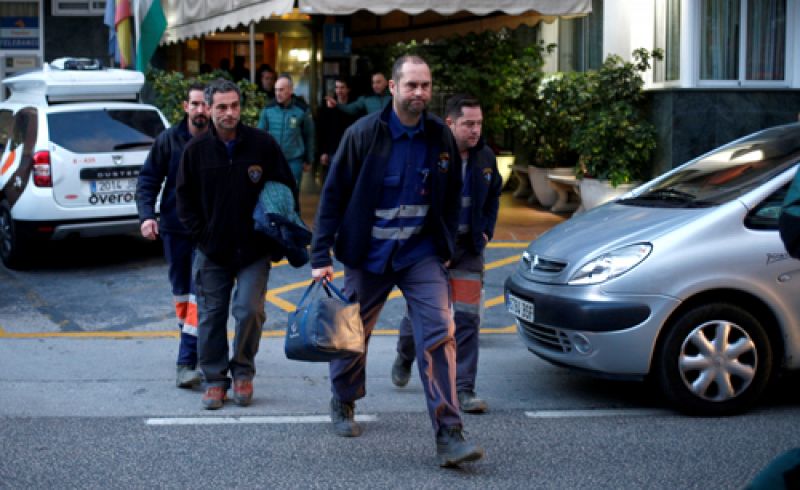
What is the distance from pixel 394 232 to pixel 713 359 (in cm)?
193

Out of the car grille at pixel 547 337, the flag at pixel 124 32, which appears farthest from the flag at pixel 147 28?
the car grille at pixel 547 337

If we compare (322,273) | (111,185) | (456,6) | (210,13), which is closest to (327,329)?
(322,273)

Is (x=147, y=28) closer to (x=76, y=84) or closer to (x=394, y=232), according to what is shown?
(x=76, y=84)

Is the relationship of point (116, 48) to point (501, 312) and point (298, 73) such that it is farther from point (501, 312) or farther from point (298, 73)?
point (501, 312)

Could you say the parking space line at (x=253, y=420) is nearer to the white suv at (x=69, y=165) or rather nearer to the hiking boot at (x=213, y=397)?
the hiking boot at (x=213, y=397)

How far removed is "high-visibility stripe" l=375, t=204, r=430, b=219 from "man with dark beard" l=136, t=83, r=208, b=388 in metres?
1.93

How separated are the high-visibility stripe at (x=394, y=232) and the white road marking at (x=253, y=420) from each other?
130cm

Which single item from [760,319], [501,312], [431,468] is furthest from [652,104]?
[431,468]

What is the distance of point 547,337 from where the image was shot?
6.73 metres

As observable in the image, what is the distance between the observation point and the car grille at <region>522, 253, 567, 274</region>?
675cm

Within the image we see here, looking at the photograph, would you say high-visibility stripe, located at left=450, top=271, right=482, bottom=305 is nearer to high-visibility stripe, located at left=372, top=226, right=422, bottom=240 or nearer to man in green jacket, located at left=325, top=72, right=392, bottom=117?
high-visibility stripe, located at left=372, top=226, right=422, bottom=240

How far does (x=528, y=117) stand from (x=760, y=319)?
31.7 feet

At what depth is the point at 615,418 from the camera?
654cm

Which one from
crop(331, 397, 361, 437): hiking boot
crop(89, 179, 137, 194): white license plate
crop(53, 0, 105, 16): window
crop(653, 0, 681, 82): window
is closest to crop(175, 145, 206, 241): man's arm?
crop(331, 397, 361, 437): hiking boot
